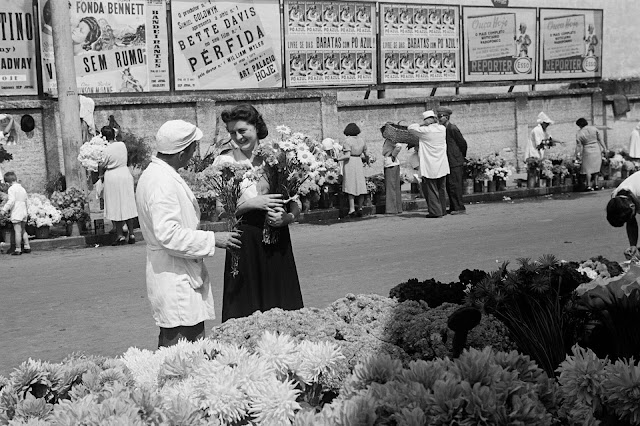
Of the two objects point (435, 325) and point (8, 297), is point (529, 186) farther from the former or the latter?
point (435, 325)

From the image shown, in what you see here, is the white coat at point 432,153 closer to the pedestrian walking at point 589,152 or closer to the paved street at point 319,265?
the paved street at point 319,265

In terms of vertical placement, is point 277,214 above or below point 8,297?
above

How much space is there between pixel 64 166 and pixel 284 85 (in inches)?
234

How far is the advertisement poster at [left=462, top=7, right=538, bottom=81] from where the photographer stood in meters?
24.7

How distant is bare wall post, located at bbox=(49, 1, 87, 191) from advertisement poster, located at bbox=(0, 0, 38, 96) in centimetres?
155

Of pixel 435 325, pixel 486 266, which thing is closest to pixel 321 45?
pixel 486 266

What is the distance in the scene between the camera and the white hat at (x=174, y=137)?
5387mm

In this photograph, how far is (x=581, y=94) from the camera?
87.7ft

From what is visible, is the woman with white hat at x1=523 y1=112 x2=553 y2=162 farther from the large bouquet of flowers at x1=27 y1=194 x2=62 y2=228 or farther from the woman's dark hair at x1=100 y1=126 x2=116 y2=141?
the large bouquet of flowers at x1=27 y1=194 x2=62 y2=228

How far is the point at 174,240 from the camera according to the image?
17.3 feet

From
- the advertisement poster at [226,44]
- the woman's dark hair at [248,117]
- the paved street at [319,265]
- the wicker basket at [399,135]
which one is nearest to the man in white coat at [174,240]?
the woman's dark hair at [248,117]

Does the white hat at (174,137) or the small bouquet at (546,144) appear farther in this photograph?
the small bouquet at (546,144)

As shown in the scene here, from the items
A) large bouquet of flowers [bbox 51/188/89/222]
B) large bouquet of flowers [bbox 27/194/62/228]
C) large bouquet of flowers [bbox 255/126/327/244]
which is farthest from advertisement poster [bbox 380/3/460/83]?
large bouquet of flowers [bbox 255/126/327/244]

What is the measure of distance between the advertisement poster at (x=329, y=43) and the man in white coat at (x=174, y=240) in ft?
52.2
